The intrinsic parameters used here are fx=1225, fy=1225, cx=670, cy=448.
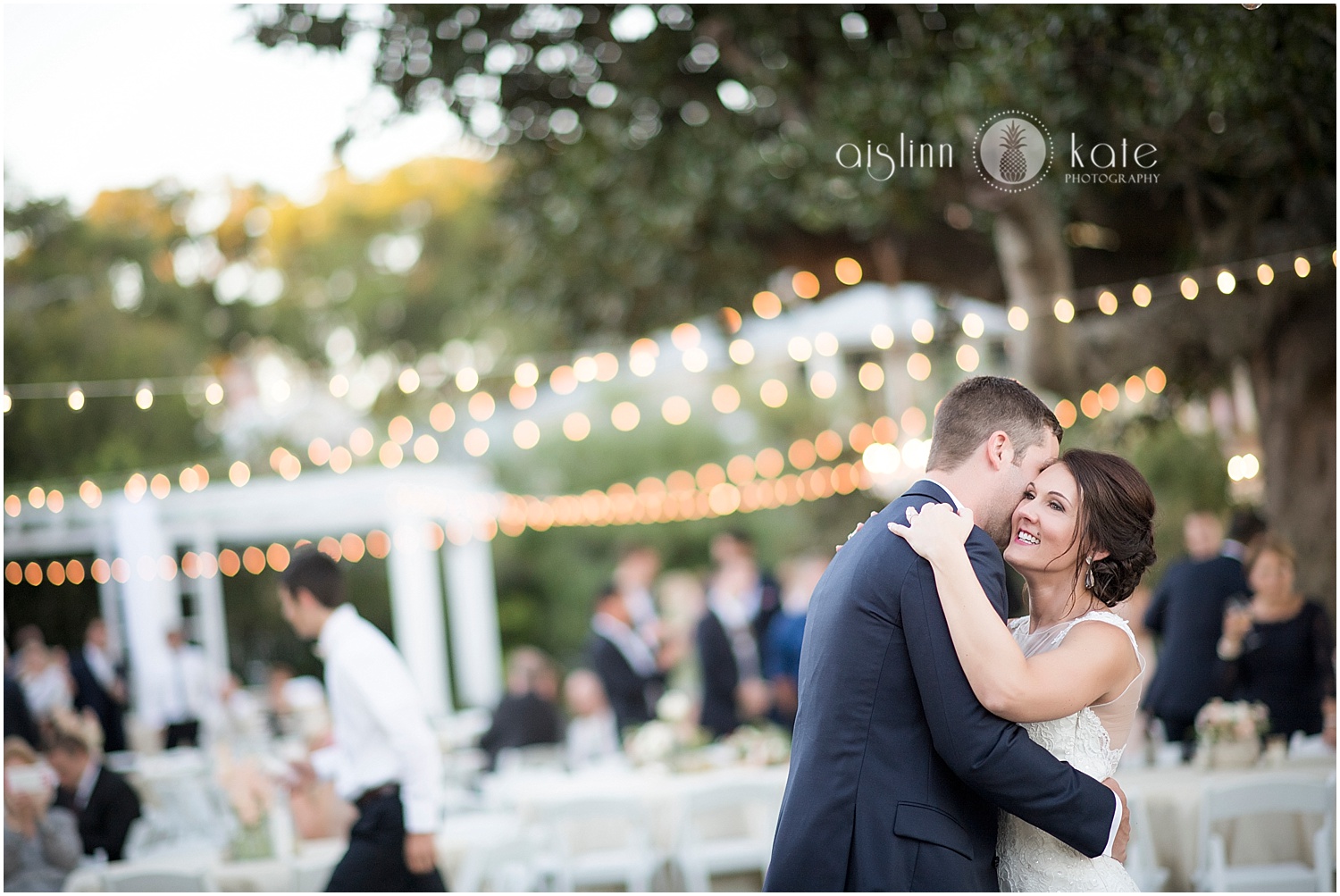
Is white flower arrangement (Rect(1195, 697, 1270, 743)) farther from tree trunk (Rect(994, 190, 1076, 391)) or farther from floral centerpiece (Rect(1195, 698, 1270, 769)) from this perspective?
tree trunk (Rect(994, 190, 1076, 391))

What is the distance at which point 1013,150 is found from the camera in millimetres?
5465

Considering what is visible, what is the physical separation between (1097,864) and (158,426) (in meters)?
15.8

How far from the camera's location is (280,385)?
701 cm

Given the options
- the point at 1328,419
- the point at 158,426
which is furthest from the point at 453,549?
the point at 1328,419

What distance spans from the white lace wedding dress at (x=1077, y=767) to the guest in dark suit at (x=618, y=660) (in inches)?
197

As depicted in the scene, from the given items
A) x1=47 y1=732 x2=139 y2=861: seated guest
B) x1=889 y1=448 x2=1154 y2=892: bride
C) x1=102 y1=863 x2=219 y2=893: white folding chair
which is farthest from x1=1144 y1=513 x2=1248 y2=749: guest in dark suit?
x1=47 y1=732 x2=139 y2=861: seated guest

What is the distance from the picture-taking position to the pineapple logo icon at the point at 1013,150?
5.40 m

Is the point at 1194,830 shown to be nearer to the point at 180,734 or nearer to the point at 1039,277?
the point at 1039,277

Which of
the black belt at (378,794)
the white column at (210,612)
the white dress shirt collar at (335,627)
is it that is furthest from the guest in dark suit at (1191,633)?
the white column at (210,612)

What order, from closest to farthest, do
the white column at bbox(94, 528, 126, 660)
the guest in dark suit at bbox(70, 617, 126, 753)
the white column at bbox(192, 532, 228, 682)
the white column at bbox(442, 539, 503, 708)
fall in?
the guest in dark suit at bbox(70, 617, 126, 753) < the white column at bbox(94, 528, 126, 660) < the white column at bbox(192, 532, 228, 682) < the white column at bbox(442, 539, 503, 708)

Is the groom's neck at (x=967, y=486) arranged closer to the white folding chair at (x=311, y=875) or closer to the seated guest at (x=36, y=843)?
the white folding chair at (x=311, y=875)

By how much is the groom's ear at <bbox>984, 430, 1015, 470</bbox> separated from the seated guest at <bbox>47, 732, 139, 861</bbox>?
4514 millimetres

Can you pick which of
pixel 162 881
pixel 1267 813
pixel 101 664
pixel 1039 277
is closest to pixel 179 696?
pixel 101 664

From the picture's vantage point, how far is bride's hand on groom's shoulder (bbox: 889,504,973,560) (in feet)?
7.22
